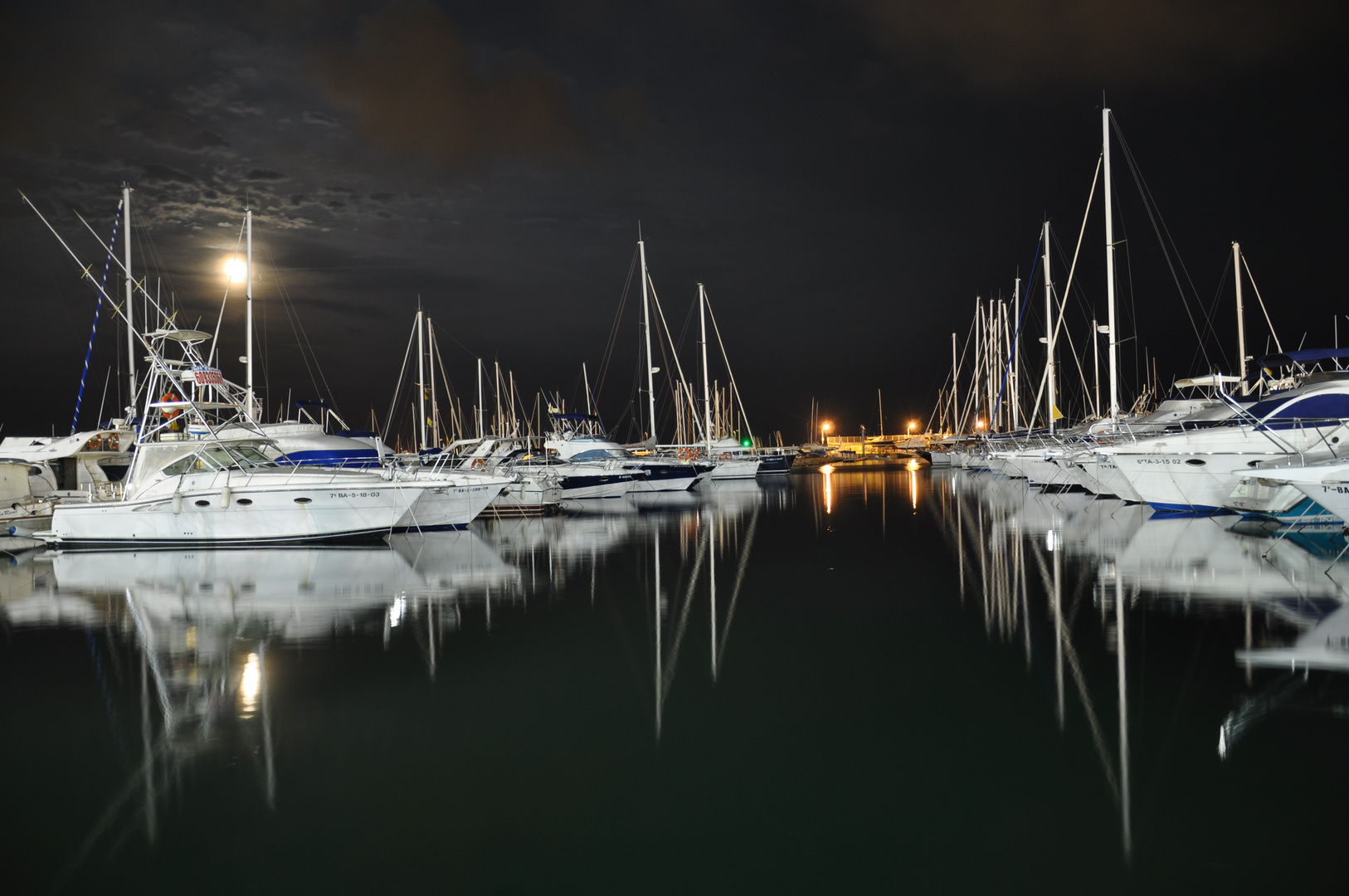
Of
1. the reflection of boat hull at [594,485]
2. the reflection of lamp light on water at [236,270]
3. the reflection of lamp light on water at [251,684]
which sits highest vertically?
the reflection of lamp light on water at [236,270]

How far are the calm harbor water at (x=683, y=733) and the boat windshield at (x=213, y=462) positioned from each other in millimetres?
4639

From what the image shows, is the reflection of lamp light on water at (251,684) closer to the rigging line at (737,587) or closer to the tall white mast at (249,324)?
the rigging line at (737,587)

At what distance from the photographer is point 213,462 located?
59.7ft

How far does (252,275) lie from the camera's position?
29047mm

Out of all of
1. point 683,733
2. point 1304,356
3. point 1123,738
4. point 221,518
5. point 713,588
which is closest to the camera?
point 1123,738

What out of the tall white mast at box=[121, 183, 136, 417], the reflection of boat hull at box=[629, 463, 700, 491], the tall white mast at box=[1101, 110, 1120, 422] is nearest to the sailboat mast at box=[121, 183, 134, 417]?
the tall white mast at box=[121, 183, 136, 417]

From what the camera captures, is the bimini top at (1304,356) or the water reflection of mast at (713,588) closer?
the water reflection of mast at (713,588)

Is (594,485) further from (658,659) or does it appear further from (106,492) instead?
(658,659)

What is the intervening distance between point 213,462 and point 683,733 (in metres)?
15.3

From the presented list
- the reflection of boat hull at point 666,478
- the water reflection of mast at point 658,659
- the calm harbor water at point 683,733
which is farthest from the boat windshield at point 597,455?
the calm harbor water at point 683,733

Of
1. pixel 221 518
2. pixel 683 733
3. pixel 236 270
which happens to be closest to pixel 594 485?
pixel 236 270

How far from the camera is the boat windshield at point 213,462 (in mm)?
18172

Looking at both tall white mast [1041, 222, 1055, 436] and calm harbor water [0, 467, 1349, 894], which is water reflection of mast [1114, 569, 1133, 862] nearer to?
calm harbor water [0, 467, 1349, 894]

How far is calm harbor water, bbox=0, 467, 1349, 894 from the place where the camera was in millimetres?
4840
